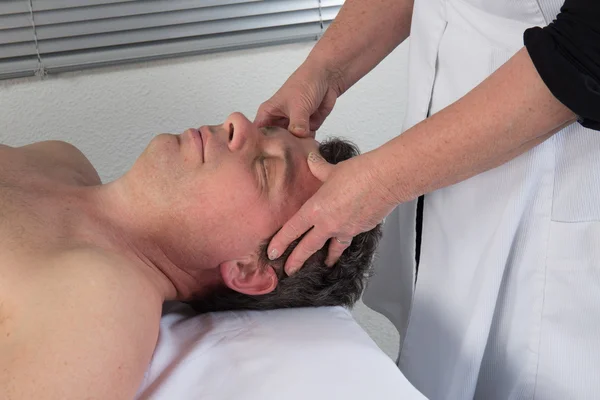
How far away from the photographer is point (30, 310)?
120 centimetres

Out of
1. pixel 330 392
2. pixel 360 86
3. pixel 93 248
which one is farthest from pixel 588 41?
pixel 360 86

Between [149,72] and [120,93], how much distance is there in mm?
99

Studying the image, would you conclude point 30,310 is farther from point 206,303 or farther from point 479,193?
point 479,193

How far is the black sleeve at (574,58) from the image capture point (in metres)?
1.06

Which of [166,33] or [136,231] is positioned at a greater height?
[166,33]

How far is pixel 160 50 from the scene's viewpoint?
6.80 feet

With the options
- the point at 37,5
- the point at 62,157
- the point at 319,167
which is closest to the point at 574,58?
the point at 319,167

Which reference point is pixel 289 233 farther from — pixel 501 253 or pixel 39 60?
pixel 39 60

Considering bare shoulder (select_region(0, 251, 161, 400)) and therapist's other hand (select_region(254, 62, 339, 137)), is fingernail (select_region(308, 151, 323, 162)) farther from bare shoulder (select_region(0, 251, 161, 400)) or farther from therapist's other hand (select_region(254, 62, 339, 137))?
bare shoulder (select_region(0, 251, 161, 400))

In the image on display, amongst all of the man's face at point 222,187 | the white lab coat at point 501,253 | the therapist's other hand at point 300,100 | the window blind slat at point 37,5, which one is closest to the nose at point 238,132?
the man's face at point 222,187

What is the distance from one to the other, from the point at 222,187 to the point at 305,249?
218 millimetres

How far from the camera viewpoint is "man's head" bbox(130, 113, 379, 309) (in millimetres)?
1516

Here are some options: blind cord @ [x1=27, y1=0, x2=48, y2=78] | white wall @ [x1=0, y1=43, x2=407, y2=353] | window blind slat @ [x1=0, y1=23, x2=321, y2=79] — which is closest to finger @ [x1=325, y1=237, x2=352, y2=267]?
white wall @ [x1=0, y1=43, x2=407, y2=353]

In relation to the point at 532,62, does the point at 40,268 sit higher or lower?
lower
